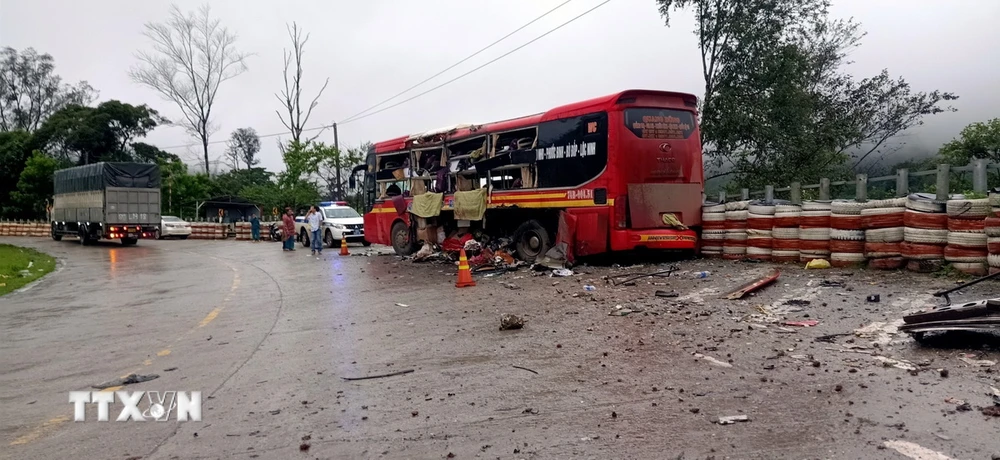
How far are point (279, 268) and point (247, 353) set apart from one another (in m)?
10.6

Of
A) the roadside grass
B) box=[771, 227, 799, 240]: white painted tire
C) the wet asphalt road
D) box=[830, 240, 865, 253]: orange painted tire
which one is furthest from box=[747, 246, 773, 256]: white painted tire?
the roadside grass

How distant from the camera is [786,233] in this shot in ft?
36.3

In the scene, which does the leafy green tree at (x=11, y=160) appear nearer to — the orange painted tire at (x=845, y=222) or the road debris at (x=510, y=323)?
the road debris at (x=510, y=323)

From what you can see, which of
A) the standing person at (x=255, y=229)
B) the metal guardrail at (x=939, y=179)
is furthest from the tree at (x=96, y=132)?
the metal guardrail at (x=939, y=179)

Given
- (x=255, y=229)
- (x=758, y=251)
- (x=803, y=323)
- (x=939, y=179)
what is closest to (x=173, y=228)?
(x=255, y=229)

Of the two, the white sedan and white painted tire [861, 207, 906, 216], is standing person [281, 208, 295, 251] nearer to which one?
the white sedan

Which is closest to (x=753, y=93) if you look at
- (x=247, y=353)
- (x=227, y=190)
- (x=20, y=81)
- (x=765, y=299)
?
(x=765, y=299)

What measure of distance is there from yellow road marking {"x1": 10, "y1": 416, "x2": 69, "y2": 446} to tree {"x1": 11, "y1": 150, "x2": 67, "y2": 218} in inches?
2039

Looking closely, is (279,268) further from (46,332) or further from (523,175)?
(46,332)

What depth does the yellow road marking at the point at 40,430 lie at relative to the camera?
442 cm

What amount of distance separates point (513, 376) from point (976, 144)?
29.5 metres

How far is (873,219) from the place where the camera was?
31.6 ft

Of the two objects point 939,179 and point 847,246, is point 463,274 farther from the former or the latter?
point 939,179

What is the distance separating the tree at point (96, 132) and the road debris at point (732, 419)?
189 feet
